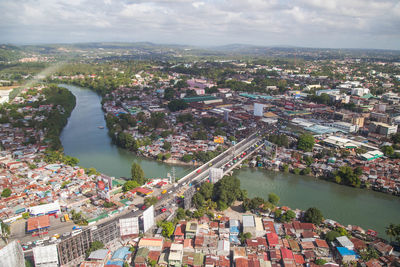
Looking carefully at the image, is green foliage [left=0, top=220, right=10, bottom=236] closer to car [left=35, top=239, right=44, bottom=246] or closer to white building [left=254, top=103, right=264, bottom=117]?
car [left=35, top=239, right=44, bottom=246]

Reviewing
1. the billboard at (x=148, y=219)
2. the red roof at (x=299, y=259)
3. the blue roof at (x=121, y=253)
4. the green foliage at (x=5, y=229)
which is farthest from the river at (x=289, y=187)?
the blue roof at (x=121, y=253)

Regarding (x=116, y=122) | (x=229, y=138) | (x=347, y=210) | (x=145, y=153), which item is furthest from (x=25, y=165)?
(x=347, y=210)

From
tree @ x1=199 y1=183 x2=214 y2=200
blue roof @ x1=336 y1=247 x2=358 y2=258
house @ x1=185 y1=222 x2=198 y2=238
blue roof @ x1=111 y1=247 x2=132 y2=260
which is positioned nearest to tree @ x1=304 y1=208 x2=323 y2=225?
blue roof @ x1=336 y1=247 x2=358 y2=258

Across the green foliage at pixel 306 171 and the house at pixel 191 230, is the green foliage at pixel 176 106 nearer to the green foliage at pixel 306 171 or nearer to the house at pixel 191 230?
the green foliage at pixel 306 171

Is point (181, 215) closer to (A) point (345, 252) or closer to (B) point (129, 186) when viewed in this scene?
(B) point (129, 186)

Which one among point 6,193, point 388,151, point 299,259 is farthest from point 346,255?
point 6,193

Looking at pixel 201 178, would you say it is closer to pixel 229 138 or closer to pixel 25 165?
pixel 229 138

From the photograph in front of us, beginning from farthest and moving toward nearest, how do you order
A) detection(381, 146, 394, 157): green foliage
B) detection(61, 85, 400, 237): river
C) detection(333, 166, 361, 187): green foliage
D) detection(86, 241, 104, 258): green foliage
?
1. detection(381, 146, 394, 157): green foliage
2. detection(333, 166, 361, 187): green foliage
3. detection(61, 85, 400, 237): river
4. detection(86, 241, 104, 258): green foliage
